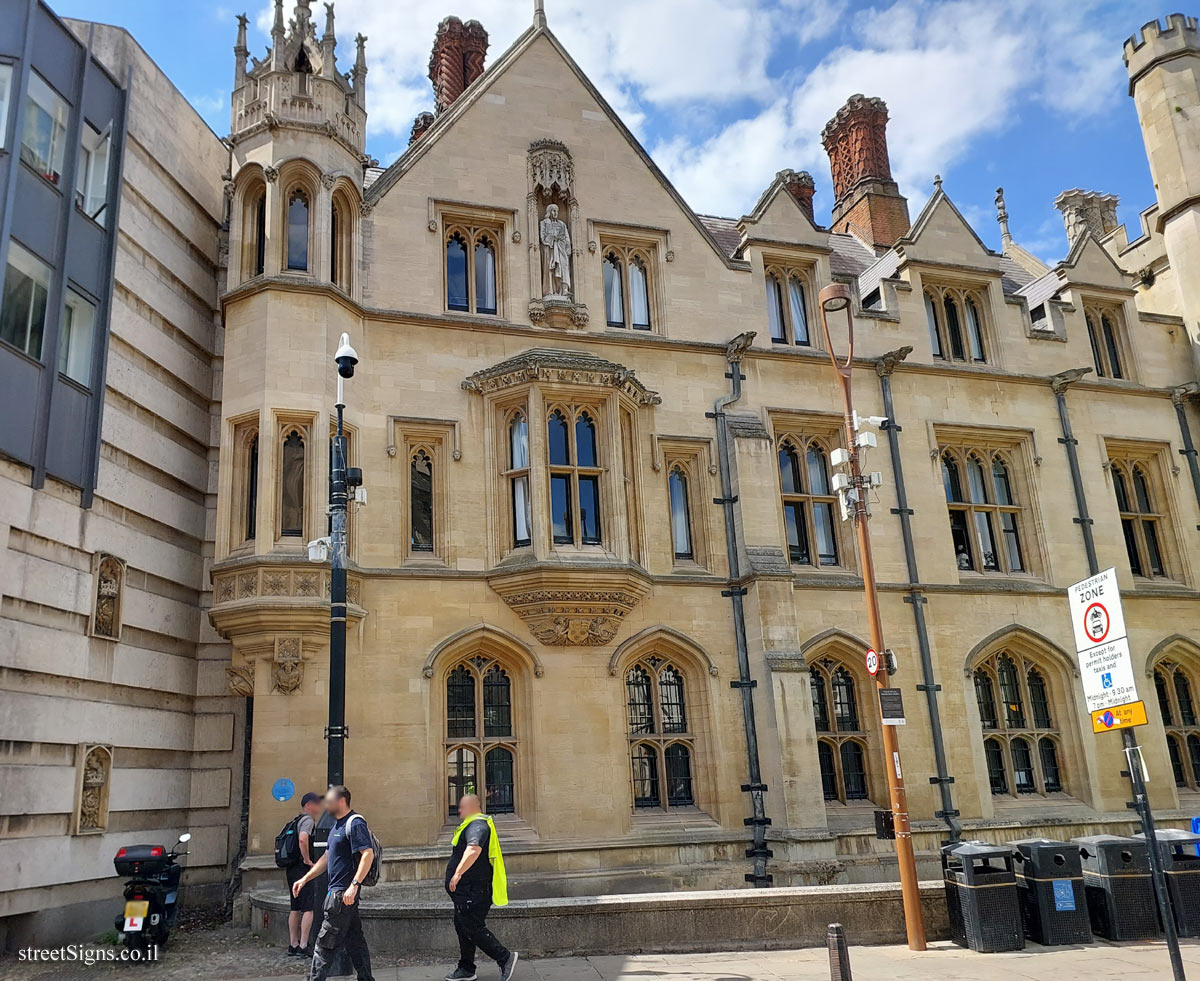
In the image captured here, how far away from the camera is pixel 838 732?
17.2 metres

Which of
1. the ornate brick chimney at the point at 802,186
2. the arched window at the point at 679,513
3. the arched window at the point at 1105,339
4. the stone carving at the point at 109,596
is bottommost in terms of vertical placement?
the stone carving at the point at 109,596

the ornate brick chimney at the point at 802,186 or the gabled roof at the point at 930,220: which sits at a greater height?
the ornate brick chimney at the point at 802,186

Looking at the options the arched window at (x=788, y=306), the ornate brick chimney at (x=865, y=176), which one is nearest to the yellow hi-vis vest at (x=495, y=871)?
the arched window at (x=788, y=306)

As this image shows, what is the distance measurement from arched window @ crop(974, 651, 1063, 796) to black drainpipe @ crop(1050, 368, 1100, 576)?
258 cm

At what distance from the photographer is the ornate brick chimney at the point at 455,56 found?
23047 mm

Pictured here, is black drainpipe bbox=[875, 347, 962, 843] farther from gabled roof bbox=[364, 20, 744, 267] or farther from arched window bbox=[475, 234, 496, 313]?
arched window bbox=[475, 234, 496, 313]

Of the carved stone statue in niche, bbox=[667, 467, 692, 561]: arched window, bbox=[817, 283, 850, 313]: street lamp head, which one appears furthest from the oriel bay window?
A: bbox=[817, 283, 850, 313]: street lamp head

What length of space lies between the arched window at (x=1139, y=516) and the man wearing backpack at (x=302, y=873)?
16415 mm

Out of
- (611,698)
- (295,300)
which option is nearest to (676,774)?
(611,698)

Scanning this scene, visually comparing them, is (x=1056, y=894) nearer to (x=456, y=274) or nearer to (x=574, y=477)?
(x=574, y=477)

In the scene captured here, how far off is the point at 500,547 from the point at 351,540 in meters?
2.29

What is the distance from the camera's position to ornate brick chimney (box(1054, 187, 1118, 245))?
28047mm

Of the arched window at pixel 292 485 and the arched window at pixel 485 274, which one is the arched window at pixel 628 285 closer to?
the arched window at pixel 485 274

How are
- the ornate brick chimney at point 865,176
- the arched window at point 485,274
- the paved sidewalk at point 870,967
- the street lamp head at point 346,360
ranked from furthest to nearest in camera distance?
the ornate brick chimney at point 865,176 → the arched window at point 485,274 → the street lamp head at point 346,360 → the paved sidewalk at point 870,967
